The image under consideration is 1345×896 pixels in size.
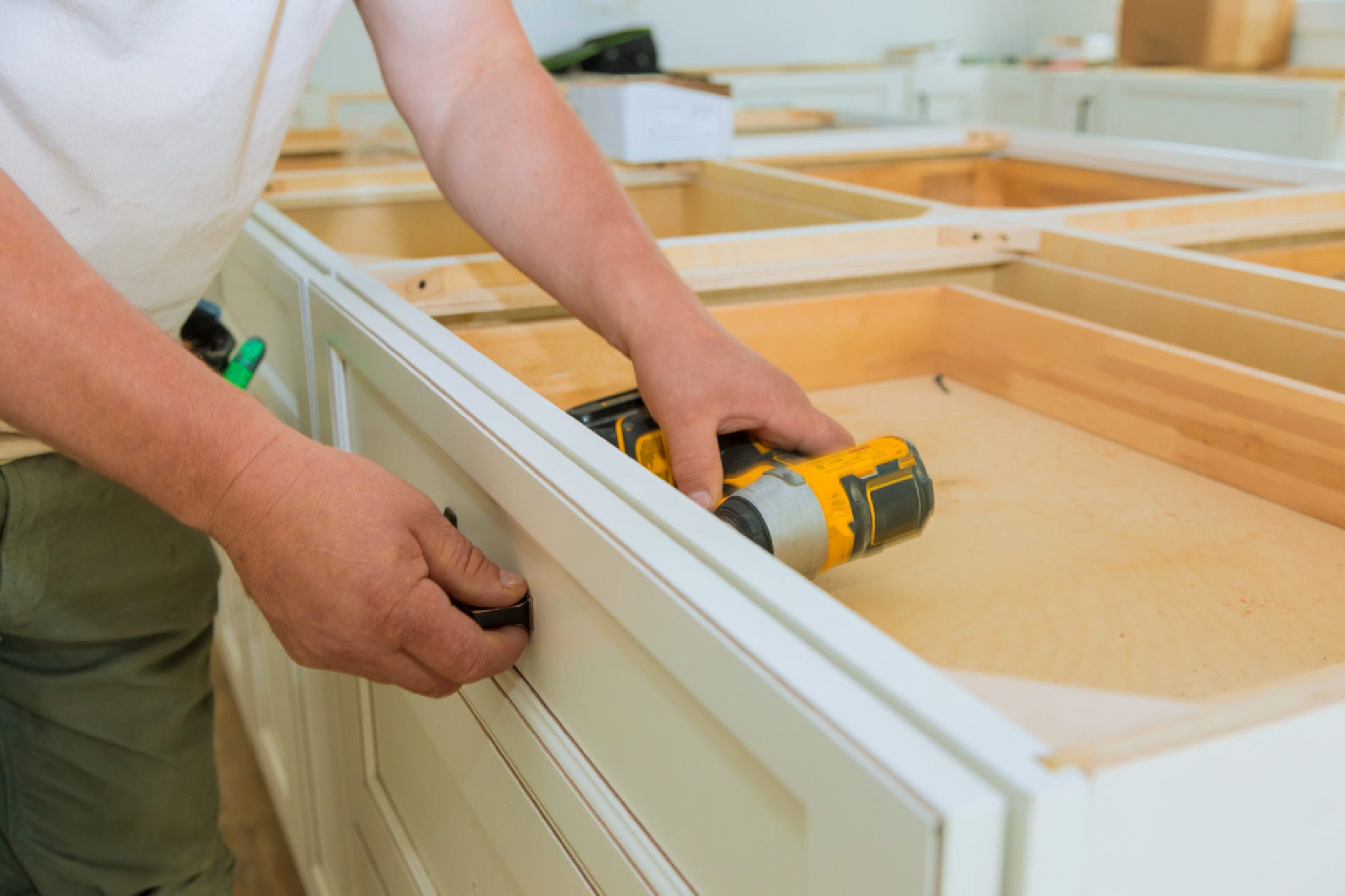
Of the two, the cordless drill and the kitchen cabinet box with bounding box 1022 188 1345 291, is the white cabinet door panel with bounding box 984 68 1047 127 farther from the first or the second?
the cordless drill

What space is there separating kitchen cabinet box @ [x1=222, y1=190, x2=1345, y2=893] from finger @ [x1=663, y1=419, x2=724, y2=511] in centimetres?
10

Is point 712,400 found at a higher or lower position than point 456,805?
higher

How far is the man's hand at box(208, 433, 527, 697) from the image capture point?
0.53 meters

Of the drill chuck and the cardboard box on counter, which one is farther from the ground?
the cardboard box on counter

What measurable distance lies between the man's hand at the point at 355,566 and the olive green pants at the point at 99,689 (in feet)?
1.31

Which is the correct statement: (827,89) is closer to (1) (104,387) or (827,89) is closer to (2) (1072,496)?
(2) (1072,496)

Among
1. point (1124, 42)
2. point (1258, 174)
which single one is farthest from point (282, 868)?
point (1124, 42)

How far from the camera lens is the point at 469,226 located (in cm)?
135

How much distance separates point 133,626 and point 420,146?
1.58 ft

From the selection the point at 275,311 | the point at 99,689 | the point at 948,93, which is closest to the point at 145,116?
the point at 275,311

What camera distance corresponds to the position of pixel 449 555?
1.84 feet

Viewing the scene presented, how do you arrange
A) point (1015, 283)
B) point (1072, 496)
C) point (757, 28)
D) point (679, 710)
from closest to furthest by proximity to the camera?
point (679, 710) → point (1072, 496) → point (1015, 283) → point (757, 28)

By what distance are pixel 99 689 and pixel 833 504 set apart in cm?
69

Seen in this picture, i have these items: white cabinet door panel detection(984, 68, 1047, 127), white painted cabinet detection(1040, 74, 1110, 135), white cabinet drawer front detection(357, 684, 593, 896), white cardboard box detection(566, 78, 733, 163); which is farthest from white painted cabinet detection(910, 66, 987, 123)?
white cabinet drawer front detection(357, 684, 593, 896)
